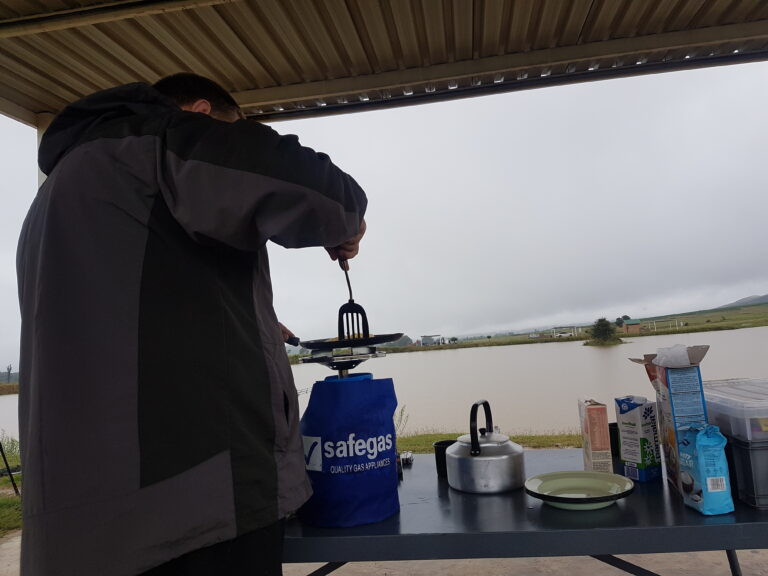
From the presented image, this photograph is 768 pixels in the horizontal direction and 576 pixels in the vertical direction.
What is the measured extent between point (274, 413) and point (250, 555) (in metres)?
0.21

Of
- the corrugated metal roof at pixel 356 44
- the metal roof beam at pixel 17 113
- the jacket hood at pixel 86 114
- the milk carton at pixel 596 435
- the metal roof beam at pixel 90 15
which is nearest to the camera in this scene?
the jacket hood at pixel 86 114

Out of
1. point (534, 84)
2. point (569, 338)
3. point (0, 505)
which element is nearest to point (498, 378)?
point (569, 338)

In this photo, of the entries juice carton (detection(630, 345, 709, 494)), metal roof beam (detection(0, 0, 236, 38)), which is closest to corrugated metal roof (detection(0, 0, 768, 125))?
metal roof beam (detection(0, 0, 236, 38))

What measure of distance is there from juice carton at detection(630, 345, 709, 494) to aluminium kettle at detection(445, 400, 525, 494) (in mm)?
326

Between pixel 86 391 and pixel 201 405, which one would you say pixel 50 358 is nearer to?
pixel 86 391

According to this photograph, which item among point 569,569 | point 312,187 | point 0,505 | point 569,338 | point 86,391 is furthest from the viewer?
point 0,505

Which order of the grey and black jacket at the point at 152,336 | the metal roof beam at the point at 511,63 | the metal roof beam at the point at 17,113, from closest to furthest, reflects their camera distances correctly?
1. the grey and black jacket at the point at 152,336
2. the metal roof beam at the point at 511,63
3. the metal roof beam at the point at 17,113

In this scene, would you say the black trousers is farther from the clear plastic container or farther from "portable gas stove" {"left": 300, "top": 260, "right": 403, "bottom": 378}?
the clear plastic container

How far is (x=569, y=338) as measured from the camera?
3711 millimetres

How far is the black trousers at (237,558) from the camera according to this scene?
0.75 metres

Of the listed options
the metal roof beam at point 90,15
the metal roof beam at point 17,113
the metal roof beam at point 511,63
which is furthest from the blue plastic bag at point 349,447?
the metal roof beam at point 17,113

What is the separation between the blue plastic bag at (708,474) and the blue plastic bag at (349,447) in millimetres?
579

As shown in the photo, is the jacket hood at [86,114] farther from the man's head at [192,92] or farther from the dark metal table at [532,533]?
the dark metal table at [532,533]

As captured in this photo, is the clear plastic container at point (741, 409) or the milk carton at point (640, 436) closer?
the clear plastic container at point (741, 409)
